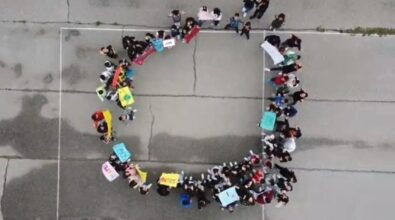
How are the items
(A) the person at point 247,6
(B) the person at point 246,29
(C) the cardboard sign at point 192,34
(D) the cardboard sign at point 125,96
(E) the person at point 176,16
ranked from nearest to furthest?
(A) the person at point 247,6 < (E) the person at point 176,16 < (D) the cardboard sign at point 125,96 < (B) the person at point 246,29 < (C) the cardboard sign at point 192,34

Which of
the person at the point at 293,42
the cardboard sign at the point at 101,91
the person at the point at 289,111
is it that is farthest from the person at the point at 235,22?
the cardboard sign at the point at 101,91

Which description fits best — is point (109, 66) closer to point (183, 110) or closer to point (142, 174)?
point (183, 110)

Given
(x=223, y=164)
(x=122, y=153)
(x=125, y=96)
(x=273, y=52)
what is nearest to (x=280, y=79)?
(x=273, y=52)

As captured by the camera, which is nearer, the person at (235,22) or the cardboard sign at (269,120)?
the cardboard sign at (269,120)

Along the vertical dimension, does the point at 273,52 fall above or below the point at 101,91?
above

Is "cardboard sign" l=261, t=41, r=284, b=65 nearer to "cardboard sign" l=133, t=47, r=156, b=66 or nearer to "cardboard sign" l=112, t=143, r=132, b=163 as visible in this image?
"cardboard sign" l=133, t=47, r=156, b=66

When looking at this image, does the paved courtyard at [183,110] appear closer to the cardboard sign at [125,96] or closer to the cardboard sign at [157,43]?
the cardboard sign at [157,43]

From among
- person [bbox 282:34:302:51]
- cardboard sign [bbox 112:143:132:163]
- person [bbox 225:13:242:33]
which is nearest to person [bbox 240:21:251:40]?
person [bbox 225:13:242:33]
